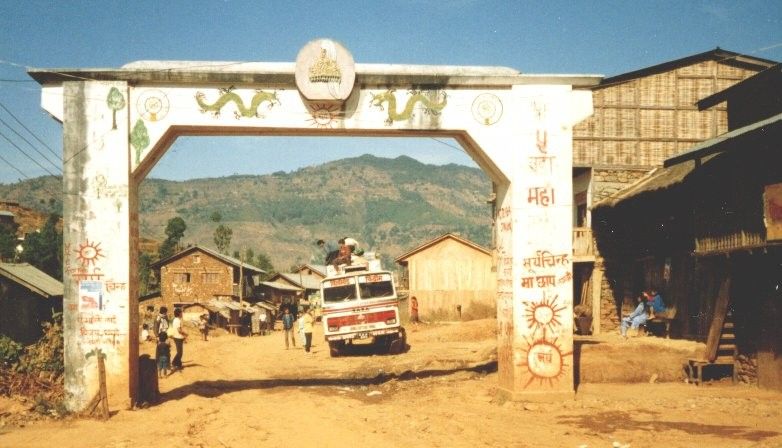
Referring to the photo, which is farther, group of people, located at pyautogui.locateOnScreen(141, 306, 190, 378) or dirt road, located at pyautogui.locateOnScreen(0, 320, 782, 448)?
group of people, located at pyautogui.locateOnScreen(141, 306, 190, 378)

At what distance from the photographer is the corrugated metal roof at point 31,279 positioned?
80.1 feet

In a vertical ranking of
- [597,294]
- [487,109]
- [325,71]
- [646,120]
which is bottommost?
[597,294]

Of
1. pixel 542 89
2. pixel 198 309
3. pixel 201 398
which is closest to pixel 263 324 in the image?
pixel 198 309

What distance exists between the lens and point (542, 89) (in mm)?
12695

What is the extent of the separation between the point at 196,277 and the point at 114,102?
4349cm

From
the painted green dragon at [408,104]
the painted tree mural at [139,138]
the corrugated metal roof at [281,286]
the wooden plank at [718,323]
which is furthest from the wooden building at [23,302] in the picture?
the corrugated metal roof at [281,286]

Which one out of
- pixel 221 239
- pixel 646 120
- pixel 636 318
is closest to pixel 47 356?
pixel 636 318

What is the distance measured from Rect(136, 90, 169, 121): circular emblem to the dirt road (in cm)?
532

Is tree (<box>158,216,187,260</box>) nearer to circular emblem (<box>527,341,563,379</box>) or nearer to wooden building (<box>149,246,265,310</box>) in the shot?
wooden building (<box>149,246,265,310</box>)

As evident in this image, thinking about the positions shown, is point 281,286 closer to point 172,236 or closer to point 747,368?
point 172,236

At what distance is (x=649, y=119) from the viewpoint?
23.9 metres

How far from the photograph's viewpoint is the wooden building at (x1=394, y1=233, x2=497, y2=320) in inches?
1571

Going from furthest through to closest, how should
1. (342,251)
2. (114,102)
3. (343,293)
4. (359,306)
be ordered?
(342,251), (343,293), (359,306), (114,102)

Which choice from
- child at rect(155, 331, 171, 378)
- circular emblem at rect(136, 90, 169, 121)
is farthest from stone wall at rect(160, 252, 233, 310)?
circular emblem at rect(136, 90, 169, 121)
